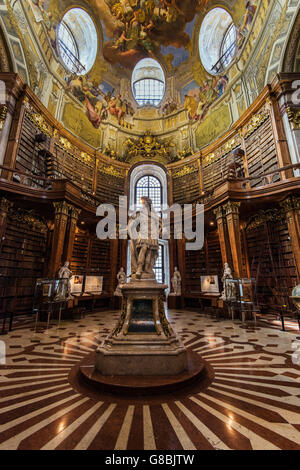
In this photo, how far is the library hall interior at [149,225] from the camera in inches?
77.0

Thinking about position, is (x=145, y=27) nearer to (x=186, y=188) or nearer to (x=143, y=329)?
(x=186, y=188)

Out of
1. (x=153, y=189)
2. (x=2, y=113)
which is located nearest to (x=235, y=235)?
(x=153, y=189)

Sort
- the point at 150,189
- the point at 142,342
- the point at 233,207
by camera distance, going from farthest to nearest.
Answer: the point at 150,189
the point at 233,207
the point at 142,342

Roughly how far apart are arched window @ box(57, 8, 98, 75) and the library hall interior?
0.38 ft

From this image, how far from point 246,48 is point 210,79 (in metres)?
2.66

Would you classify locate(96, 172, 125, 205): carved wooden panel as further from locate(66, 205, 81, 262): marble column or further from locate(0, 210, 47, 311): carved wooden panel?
locate(0, 210, 47, 311): carved wooden panel

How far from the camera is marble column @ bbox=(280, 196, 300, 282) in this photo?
22.0ft

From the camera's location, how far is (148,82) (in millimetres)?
16422

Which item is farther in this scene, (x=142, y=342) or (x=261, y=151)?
(x=261, y=151)

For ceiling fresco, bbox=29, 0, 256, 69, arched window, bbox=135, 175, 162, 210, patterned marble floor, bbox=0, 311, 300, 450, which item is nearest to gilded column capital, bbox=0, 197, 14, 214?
patterned marble floor, bbox=0, 311, 300, 450

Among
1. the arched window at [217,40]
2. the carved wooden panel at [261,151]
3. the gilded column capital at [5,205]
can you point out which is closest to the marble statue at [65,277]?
the gilded column capital at [5,205]

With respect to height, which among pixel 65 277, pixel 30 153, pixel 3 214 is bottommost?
pixel 65 277

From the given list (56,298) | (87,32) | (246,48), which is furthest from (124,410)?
(87,32)

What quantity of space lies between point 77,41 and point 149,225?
15.8 m
